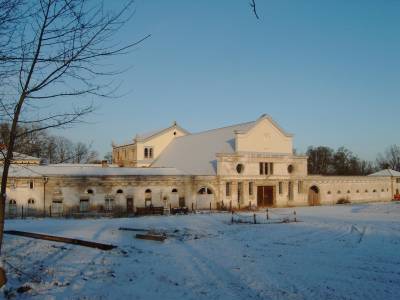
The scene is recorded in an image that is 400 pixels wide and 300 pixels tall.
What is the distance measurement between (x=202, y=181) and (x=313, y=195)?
1561 cm

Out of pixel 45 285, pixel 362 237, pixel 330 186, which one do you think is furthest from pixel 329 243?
pixel 330 186

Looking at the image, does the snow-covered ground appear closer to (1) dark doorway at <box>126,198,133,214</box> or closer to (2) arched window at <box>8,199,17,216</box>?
(2) arched window at <box>8,199,17,216</box>

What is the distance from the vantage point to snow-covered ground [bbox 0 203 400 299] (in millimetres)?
12758

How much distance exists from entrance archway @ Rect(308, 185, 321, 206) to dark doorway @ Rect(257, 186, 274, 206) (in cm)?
625

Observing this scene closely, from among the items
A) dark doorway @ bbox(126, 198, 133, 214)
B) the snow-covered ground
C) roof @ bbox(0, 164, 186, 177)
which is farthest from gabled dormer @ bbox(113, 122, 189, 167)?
the snow-covered ground

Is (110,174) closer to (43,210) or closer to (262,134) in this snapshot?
(43,210)

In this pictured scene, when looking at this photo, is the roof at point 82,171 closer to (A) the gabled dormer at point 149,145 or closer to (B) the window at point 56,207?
(B) the window at point 56,207

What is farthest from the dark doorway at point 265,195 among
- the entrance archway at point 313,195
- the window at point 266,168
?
the entrance archway at point 313,195

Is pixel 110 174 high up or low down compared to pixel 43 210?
up

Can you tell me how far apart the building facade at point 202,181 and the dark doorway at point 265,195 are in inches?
4.2

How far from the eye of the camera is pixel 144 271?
15.2 m

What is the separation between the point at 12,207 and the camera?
37.8 metres

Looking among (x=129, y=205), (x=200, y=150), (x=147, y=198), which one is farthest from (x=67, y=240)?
(x=200, y=150)

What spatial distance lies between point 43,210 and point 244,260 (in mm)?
26371
